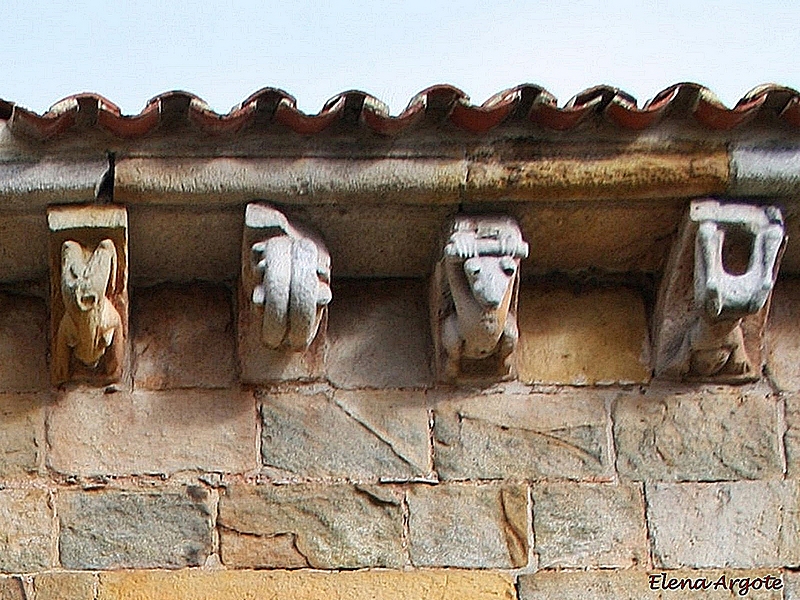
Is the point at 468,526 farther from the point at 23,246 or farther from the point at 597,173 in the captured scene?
the point at 23,246

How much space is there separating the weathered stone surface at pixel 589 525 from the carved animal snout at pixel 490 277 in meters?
0.50

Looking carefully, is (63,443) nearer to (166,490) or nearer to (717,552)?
(166,490)

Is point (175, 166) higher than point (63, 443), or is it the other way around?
point (175, 166)

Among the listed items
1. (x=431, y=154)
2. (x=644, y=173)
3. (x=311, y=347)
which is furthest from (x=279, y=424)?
(x=644, y=173)

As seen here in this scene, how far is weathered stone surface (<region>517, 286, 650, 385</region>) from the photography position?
344cm

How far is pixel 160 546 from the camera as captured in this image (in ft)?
10.4

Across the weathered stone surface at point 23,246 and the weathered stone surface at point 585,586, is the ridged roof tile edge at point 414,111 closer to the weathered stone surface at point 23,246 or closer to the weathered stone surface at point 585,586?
the weathered stone surface at point 23,246

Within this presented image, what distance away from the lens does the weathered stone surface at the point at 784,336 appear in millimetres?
3445

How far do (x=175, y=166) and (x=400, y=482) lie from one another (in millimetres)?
936

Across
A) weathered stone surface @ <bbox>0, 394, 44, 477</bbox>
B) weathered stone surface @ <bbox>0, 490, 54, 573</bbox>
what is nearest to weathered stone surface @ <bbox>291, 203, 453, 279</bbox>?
weathered stone surface @ <bbox>0, 394, 44, 477</bbox>

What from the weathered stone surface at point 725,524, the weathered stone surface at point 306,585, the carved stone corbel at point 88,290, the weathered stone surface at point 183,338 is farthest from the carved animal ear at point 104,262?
the weathered stone surface at point 725,524

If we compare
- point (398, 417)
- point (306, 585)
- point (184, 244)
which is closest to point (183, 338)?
point (184, 244)

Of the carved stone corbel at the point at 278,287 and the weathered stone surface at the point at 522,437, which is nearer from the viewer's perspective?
the carved stone corbel at the point at 278,287

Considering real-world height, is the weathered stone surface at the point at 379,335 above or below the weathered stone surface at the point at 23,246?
Result: below
